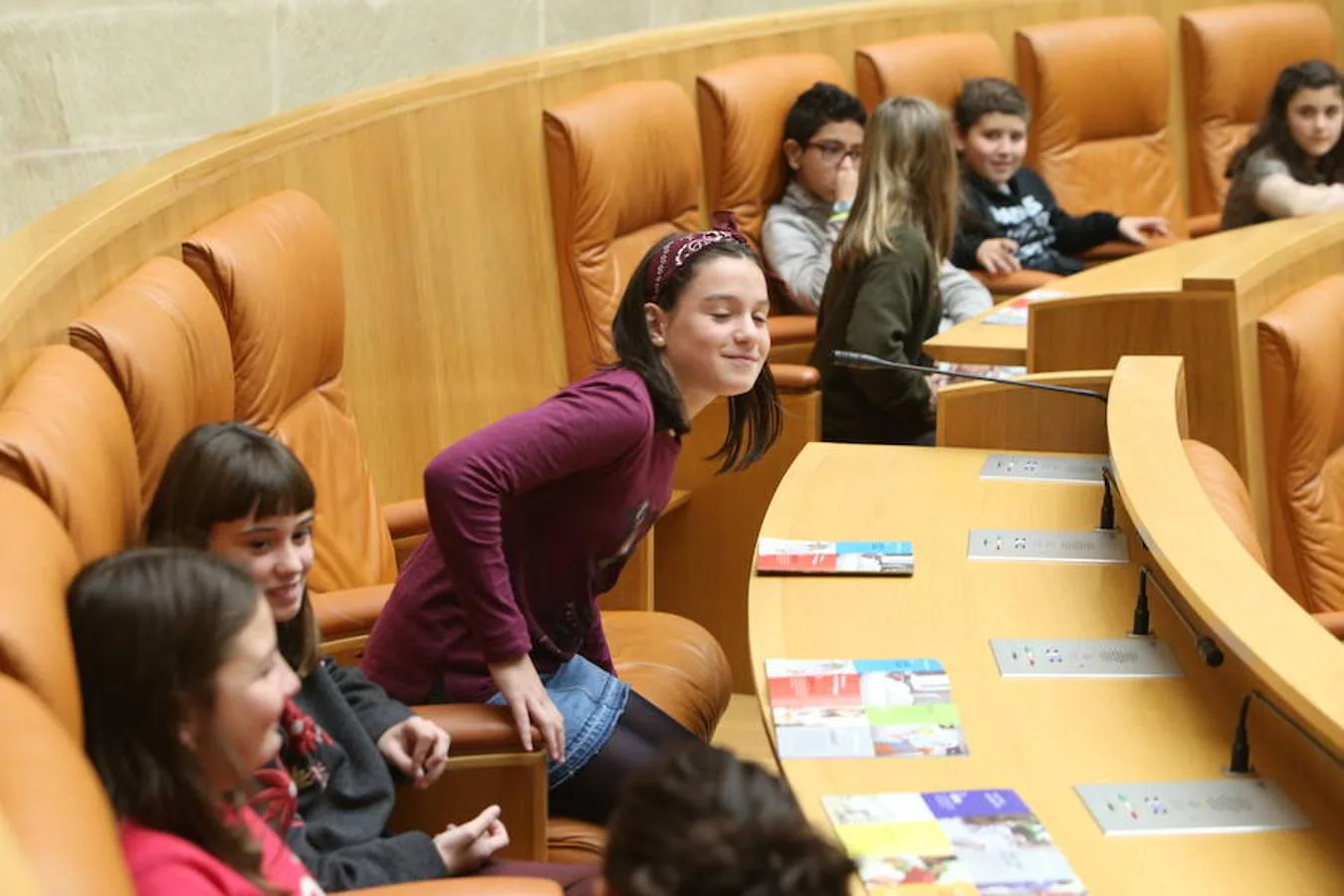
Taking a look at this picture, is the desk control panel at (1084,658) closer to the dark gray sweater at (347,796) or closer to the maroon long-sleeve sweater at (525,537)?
the maroon long-sleeve sweater at (525,537)

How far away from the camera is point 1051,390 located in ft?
8.97

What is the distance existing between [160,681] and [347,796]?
1.75ft

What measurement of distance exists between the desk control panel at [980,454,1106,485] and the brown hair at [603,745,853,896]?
5.31 feet

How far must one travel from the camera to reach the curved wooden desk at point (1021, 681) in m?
1.60

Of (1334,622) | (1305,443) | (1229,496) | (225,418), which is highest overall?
(225,418)

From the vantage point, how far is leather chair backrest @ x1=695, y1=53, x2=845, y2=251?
4512mm

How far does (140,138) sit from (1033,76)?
2.90 meters

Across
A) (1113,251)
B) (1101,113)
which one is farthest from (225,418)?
(1101,113)

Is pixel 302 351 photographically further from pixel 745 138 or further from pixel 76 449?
pixel 745 138

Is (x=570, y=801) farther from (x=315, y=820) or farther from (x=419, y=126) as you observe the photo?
(x=419, y=126)

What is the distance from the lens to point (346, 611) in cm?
251

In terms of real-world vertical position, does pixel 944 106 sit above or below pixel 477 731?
above

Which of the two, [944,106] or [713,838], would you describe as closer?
[713,838]

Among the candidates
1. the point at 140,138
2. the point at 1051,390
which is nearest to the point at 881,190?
the point at 1051,390
